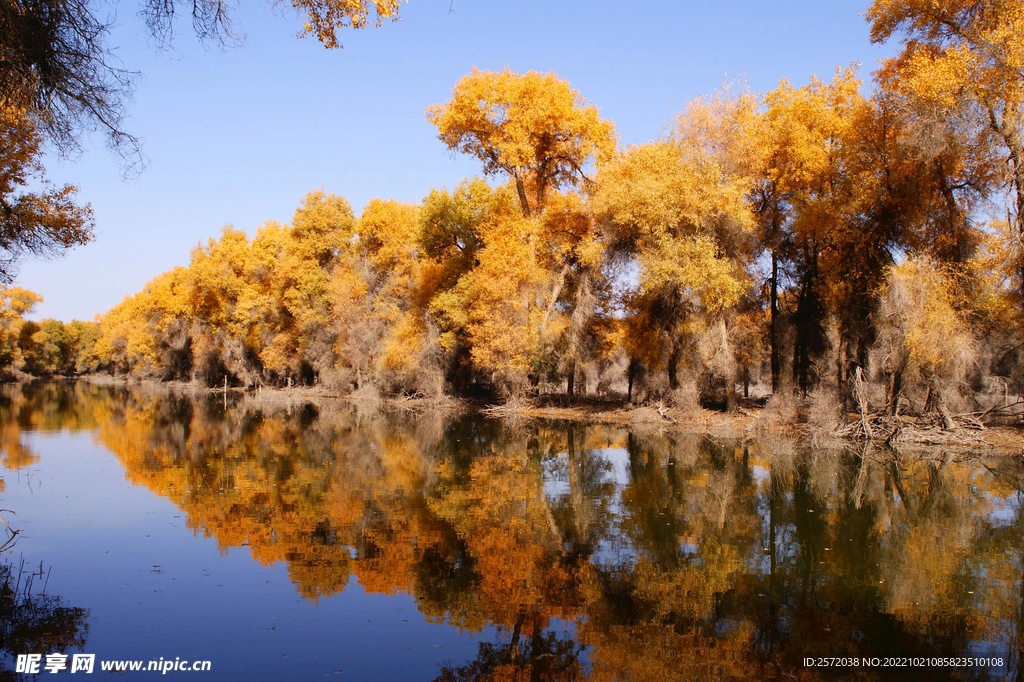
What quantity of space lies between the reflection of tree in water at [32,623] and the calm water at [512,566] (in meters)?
0.03

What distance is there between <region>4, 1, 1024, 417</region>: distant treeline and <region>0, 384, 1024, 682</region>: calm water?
5.73 m

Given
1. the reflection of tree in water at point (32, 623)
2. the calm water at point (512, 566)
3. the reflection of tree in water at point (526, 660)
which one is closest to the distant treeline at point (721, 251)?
the calm water at point (512, 566)

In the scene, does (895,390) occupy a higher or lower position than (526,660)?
higher

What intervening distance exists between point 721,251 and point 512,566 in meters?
19.2

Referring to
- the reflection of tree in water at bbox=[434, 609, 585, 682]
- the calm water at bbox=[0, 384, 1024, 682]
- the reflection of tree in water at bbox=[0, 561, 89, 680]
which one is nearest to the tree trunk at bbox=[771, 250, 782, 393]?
the calm water at bbox=[0, 384, 1024, 682]

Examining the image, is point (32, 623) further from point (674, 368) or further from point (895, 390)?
point (674, 368)

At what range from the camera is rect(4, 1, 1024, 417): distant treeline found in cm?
1753

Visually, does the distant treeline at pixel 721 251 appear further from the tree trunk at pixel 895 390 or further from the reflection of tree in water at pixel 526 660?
the reflection of tree in water at pixel 526 660

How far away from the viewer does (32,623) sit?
20.9 feet

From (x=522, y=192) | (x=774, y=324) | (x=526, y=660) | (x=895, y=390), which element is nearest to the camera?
(x=526, y=660)

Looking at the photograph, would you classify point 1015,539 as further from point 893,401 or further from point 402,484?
point 893,401

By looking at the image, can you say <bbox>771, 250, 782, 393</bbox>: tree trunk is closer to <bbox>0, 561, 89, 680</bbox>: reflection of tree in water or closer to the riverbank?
the riverbank

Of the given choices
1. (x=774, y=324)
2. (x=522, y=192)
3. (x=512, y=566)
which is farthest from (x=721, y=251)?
(x=512, y=566)

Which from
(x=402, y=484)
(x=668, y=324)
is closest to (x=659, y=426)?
(x=668, y=324)
